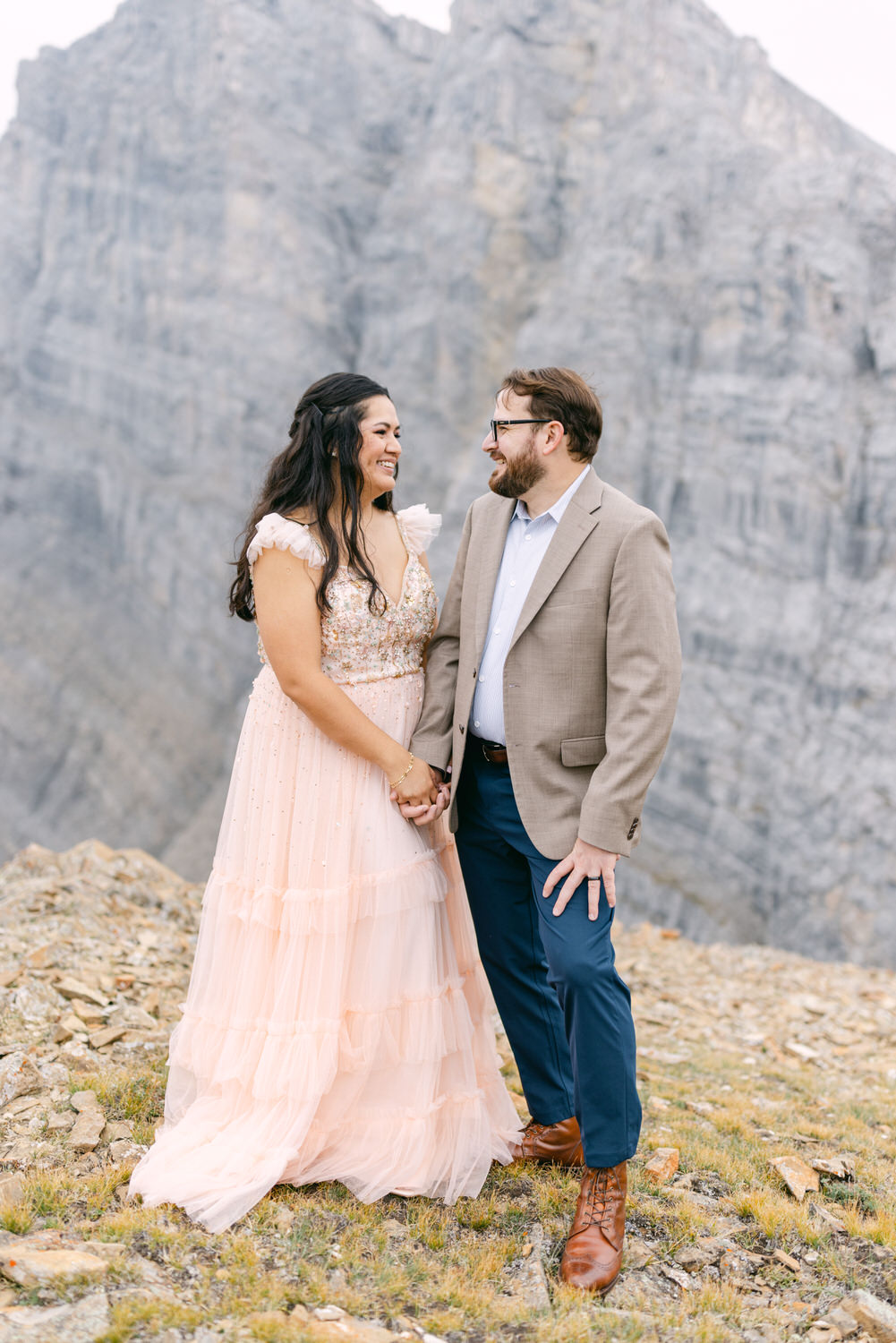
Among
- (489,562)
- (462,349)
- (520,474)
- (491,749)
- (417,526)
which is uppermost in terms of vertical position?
(462,349)

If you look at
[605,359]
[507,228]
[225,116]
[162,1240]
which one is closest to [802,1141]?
[162,1240]

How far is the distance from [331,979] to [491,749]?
2.98 ft

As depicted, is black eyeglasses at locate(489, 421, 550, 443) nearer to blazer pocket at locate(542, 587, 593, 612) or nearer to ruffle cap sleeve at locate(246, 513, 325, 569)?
blazer pocket at locate(542, 587, 593, 612)

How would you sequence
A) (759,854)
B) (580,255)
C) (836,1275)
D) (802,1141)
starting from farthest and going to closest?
(580,255) < (759,854) < (802,1141) < (836,1275)

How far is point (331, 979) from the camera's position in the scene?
3.15 m

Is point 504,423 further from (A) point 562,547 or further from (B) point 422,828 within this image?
(B) point 422,828

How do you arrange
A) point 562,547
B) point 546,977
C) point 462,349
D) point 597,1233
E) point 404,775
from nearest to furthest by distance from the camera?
point 597,1233, point 562,547, point 404,775, point 546,977, point 462,349

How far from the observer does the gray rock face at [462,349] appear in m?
20.2

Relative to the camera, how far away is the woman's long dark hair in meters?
3.23

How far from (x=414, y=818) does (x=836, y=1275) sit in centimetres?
194

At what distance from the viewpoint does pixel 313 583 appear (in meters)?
3.16

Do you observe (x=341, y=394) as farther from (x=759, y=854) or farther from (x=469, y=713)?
(x=759, y=854)

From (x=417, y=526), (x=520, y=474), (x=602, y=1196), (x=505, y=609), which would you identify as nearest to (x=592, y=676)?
(x=505, y=609)

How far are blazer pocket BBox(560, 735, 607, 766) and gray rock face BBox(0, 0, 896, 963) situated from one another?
16718mm
